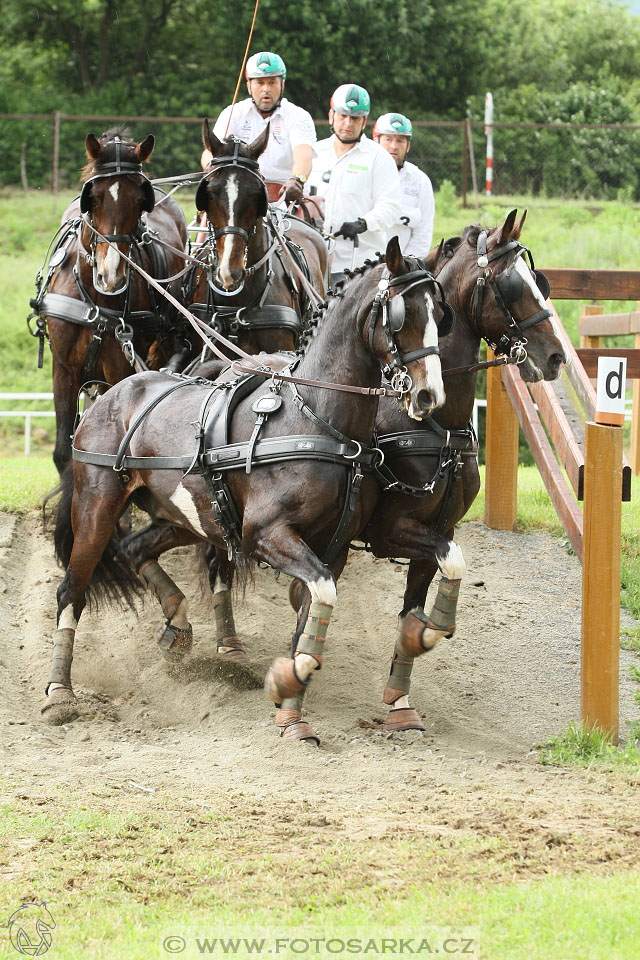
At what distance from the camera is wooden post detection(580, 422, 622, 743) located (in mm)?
5465

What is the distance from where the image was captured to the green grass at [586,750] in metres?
5.29

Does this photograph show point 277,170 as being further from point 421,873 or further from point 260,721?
point 421,873

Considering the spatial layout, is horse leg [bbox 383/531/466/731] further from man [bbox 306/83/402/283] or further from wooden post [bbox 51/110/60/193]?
wooden post [bbox 51/110/60/193]

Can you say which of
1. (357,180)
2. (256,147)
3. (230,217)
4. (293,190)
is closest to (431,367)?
(230,217)

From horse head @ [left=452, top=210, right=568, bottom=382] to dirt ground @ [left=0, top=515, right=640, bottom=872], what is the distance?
1914 millimetres

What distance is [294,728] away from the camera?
5.59m

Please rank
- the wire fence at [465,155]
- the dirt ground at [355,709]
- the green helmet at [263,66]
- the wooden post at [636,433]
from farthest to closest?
the wire fence at [465,155], the wooden post at [636,433], the green helmet at [263,66], the dirt ground at [355,709]

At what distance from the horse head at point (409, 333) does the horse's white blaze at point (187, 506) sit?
1381 mm

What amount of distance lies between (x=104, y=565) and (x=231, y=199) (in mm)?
2253

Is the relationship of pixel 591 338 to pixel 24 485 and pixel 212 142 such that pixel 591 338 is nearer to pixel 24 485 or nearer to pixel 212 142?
pixel 24 485

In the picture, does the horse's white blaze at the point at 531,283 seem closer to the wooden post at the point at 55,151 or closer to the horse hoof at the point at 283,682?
the horse hoof at the point at 283,682

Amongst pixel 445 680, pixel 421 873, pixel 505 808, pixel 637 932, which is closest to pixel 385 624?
pixel 445 680

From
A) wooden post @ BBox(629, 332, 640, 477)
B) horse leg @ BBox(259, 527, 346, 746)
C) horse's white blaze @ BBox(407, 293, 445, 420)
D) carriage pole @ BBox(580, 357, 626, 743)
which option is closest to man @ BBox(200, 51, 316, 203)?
horse's white blaze @ BBox(407, 293, 445, 420)

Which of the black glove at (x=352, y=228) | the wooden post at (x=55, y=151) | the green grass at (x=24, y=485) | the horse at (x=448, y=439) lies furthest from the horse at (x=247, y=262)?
the wooden post at (x=55, y=151)
